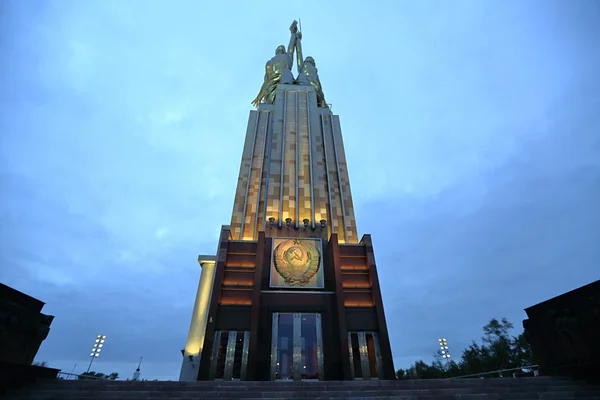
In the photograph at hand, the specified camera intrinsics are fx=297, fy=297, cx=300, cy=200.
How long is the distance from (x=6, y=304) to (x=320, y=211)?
17217mm

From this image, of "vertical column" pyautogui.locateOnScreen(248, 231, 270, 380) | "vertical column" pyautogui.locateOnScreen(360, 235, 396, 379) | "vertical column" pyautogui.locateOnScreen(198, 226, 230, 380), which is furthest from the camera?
"vertical column" pyautogui.locateOnScreen(360, 235, 396, 379)

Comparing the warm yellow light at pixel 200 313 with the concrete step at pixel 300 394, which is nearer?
the concrete step at pixel 300 394

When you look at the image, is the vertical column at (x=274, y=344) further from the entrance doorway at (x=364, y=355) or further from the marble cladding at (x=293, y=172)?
the marble cladding at (x=293, y=172)

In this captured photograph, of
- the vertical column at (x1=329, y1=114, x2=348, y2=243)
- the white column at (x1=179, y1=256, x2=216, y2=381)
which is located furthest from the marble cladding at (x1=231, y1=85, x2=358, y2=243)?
the white column at (x1=179, y1=256, x2=216, y2=381)

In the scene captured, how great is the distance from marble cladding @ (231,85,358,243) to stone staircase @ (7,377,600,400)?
12.8 metres

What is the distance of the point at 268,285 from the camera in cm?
1741

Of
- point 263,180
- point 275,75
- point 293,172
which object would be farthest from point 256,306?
point 275,75

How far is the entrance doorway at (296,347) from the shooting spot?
49.4ft

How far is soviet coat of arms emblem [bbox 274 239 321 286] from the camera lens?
698 inches

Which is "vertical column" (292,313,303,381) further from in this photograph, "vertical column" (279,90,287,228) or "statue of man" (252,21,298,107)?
"statue of man" (252,21,298,107)

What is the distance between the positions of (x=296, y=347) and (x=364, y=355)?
358cm

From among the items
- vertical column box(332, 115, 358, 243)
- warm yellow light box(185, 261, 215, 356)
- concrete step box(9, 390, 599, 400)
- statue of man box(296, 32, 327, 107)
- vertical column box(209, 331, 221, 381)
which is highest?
statue of man box(296, 32, 327, 107)

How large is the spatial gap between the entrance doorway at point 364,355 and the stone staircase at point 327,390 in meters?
7.54

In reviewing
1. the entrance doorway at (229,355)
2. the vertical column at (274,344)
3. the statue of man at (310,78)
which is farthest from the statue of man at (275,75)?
the entrance doorway at (229,355)
